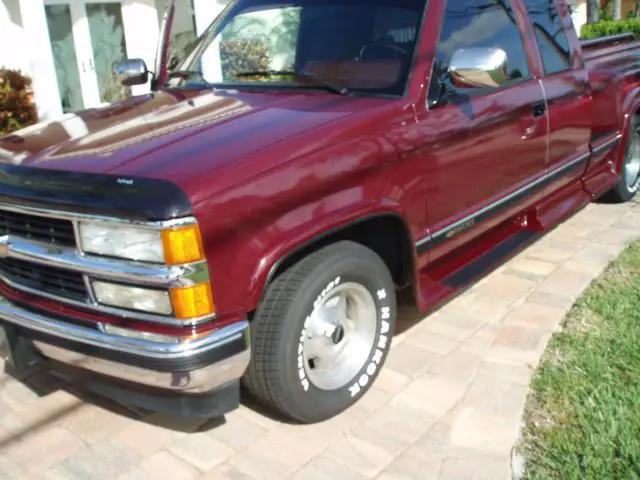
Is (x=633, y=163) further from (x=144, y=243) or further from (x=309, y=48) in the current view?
(x=144, y=243)

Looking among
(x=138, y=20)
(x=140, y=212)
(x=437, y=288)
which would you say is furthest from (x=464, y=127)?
(x=138, y=20)

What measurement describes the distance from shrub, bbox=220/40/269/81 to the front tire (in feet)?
4.47

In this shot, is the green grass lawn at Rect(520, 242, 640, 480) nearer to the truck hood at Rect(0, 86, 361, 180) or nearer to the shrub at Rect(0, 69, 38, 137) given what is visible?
the truck hood at Rect(0, 86, 361, 180)

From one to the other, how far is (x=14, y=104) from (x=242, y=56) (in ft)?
14.1

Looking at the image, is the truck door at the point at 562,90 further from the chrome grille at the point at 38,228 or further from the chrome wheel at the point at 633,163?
the chrome grille at the point at 38,228

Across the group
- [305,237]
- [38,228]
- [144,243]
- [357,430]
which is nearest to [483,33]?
[305,237]

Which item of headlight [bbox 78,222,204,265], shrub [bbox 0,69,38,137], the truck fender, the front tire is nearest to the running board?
the front tire

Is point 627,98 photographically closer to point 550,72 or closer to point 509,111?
point 550,72

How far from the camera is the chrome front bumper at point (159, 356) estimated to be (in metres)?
2.40

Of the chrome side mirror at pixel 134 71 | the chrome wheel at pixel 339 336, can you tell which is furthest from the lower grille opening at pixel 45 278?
the chrome side mirror at pixel 134 71

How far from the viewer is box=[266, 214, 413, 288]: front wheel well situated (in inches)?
112

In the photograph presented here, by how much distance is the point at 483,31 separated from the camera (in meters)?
3.88

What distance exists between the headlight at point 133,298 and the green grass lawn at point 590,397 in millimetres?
1543

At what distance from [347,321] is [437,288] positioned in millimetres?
565
